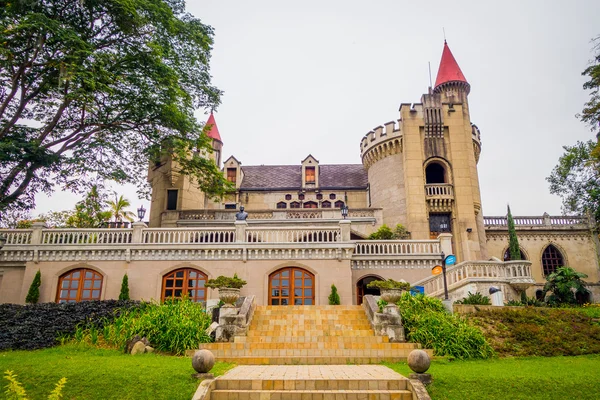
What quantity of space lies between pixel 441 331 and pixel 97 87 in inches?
679

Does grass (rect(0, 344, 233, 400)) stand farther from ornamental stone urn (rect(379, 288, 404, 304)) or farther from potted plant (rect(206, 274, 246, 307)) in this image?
ornamental stone urn (rect(379, 288, 404, 304))

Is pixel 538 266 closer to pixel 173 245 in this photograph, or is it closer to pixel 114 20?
pixel 173 245

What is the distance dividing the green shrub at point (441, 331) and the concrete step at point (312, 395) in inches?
173

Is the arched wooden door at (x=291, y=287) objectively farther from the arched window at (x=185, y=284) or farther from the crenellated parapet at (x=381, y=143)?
the crenellated parapet at (x=381, y=143)

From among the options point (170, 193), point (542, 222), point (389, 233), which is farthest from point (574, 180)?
point (170, 193)

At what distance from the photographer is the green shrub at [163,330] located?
12797mm

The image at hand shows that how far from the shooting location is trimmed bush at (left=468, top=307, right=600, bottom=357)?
12438mm

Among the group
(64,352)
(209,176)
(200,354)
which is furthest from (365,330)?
(209,176)

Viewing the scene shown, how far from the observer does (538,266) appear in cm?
3244

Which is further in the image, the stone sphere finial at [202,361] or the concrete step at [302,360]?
the concrete step at [302,360]

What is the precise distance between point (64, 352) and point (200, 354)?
631 centimetres

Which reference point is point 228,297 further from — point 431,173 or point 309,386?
point 431,173

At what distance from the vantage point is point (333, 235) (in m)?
22.0

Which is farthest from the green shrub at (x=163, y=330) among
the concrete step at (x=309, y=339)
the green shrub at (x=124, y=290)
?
the green shrub at (x=124, y=290)
